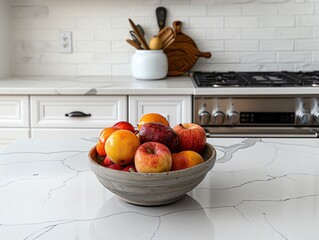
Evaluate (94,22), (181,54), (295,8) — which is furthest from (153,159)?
(295,8)

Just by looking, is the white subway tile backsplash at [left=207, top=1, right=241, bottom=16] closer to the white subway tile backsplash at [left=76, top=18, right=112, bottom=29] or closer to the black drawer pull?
the white subway tile backsplash at [left=76, top=18, right=112, bottom=29]

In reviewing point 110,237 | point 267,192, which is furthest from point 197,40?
point 110,237

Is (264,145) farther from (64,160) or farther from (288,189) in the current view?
(64,160)

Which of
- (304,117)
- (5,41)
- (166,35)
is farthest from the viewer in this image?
(5,41)

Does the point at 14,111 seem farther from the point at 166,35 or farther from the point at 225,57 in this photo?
the point at 225,57

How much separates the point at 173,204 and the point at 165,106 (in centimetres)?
153

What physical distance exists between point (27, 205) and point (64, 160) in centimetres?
37

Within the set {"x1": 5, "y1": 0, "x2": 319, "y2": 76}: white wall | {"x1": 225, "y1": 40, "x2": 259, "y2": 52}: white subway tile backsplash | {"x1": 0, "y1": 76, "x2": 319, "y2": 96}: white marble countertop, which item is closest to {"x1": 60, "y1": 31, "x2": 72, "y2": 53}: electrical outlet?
{"x1": 5, "y1": 0, "x2": 319, "y2": 76}: white wall

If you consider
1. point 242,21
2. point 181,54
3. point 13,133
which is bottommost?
point 13,133

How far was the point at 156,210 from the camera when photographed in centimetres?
105

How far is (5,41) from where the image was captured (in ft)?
10.1

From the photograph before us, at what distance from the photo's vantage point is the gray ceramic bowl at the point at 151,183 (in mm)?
959

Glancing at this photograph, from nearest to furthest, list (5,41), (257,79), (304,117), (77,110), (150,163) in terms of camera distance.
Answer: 1. (150,163)
2. (304,117)
3. (77,110)
4. (257,79)
5. (5,41)

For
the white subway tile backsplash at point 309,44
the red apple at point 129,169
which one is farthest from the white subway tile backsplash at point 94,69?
the red apple at point 129,169
